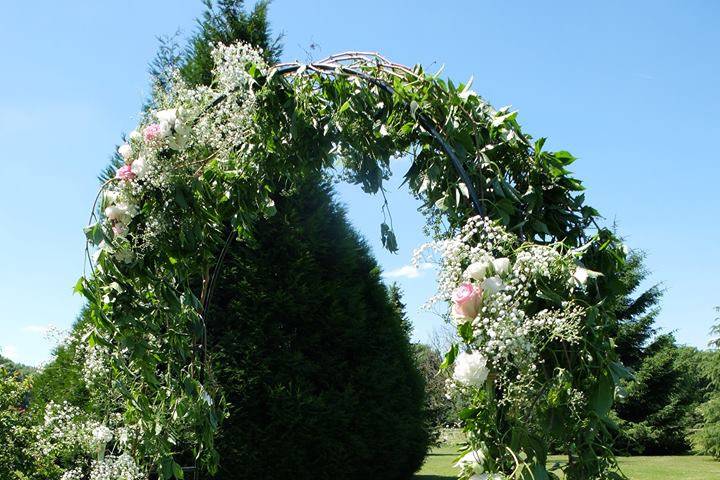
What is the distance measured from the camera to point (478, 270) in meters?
2.13

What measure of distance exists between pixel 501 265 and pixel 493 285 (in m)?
0.08

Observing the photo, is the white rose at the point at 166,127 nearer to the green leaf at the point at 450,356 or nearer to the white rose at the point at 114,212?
the white rose at the point at 114,212

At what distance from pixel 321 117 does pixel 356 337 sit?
3.12m

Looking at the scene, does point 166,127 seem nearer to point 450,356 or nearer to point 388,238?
point 388,238

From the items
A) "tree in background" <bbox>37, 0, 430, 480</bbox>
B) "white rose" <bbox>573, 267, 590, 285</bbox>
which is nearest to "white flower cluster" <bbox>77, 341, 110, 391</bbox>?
"tree in background" <bbox>37, 0, 430, 480</bbox>

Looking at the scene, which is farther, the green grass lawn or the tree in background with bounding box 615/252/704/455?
the tree in background with bounding box 615/252/704/455

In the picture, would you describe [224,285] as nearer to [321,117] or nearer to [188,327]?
[188,327]

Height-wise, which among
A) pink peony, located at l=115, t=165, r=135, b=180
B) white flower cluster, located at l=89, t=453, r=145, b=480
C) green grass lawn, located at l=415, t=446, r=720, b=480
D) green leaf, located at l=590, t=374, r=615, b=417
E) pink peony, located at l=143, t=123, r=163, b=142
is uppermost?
pink peony, located at l=143, t=123, r=163, b=142

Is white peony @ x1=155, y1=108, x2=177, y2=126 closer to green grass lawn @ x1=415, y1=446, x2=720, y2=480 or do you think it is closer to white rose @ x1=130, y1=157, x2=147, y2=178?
white rose @ x1=130, y1=157, x2=147, y2=178

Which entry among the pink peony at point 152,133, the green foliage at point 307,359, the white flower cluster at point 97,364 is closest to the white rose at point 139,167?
the pink peony at point 152,133

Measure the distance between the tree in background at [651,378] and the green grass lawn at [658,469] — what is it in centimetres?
108

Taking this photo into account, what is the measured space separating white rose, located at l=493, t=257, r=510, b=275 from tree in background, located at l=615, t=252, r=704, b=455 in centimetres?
1388

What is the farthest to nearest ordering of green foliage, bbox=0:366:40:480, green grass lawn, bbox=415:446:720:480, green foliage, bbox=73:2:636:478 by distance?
green grass lawn, bbox=415:446:720:480 < green foliage, bbox=0:366:40:480 < green foliage, bbox=73:2:636:478

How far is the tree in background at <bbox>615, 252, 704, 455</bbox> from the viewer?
14766 mm
